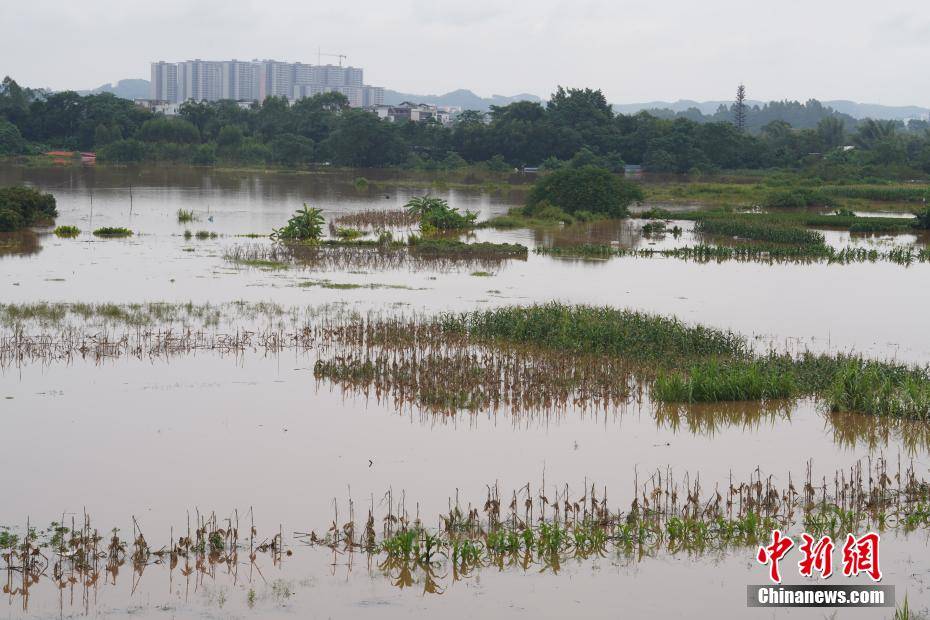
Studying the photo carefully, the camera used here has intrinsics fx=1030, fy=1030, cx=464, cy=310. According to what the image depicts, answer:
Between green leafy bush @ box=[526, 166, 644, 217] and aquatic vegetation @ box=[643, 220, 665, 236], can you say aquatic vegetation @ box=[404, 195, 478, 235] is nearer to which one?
aquatic vegetation @ box=[643, 220, 665, 236]

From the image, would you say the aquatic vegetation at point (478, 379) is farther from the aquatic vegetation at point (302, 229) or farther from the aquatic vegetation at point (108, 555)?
the aquatic vegetation at point (302, 229)

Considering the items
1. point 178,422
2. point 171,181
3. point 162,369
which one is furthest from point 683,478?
point 171,181

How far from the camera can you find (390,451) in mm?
9539

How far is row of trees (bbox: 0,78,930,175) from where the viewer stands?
6375 cm

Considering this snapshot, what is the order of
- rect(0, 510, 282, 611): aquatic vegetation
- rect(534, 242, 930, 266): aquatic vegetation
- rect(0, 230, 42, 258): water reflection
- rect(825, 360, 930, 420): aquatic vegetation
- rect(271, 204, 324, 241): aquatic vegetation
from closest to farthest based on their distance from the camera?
rect(0, 510, 282, 611): aquatic vegetation
rect(825, 360, 930, 420): aquatic vegetation
rect(0, 230, 42, 258): water reflection
rect(534, 242, 930, 266): aquatic vegetation
rect(271, 204, 324, 241): aquatic vegetation

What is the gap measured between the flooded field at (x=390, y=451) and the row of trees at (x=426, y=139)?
4423 centimetres

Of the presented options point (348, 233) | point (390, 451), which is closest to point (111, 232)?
point (348, 233)

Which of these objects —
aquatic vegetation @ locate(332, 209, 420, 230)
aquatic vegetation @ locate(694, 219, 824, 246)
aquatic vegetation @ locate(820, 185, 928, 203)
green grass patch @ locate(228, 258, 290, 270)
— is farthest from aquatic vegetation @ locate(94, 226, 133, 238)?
aquatic vegetation @ locate(820, 185, 928, 203)

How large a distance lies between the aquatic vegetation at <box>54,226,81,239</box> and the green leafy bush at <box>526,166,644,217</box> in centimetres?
1487

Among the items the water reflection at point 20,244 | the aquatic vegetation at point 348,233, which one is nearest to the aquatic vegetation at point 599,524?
the water reflection at point 20,244

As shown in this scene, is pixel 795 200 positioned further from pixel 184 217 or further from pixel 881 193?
pixel 184 217

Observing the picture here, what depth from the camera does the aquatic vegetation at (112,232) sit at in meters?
26.2

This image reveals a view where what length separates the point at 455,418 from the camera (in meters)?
10.6

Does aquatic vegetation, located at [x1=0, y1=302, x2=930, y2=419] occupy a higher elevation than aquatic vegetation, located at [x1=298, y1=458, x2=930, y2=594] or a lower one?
higher
